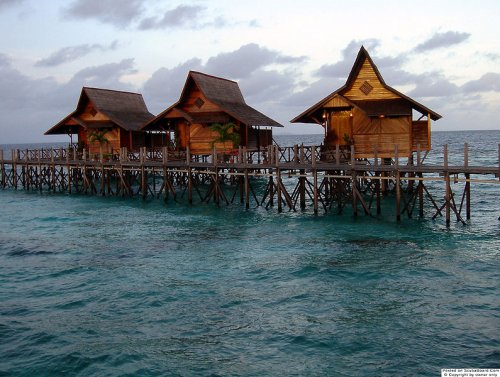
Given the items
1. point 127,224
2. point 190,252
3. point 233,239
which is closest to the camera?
point 190,252

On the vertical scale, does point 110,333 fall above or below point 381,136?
below

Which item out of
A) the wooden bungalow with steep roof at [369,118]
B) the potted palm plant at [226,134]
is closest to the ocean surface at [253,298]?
the wooden bungalow with steep roof at [369,118]

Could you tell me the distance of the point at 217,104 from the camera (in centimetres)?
3438

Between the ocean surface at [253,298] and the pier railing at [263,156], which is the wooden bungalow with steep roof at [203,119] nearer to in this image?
the pier railing at [263,156]

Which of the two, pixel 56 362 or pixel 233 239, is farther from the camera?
pixel 233 239

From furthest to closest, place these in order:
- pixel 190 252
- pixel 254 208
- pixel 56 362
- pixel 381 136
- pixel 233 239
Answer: pixel 254 208
pixel 381 136
pixel 233 239
pixel 190 252
pixel 56 362

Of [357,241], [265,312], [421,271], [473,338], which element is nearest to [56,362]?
[265,312]

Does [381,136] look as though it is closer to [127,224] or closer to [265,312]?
[127,224]

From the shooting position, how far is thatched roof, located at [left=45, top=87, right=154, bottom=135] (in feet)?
135

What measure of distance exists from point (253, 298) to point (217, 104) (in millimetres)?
Answer: 21540

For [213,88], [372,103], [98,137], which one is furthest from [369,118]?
[98,137]

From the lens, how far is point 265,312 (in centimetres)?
1356

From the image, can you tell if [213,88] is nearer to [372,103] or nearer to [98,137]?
[98,137]

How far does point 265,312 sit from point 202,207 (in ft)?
58.2
